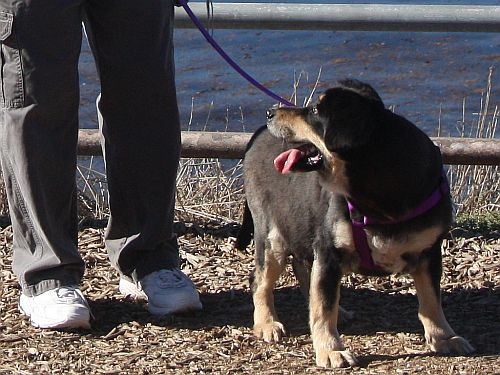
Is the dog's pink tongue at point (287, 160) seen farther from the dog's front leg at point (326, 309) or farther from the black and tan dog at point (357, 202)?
the dog's front leg at point (326, 309)

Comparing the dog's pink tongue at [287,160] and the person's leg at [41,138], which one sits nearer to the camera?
the dog's pink tongue at [287,160]

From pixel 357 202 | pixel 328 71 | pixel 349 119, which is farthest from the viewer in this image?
pixel 328 71

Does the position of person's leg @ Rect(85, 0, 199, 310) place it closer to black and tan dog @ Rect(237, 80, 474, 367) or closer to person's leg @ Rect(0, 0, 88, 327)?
person's leg @ Rect(0, 0, 88, 327)

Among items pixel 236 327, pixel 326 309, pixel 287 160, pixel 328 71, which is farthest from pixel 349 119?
pixel 328 71

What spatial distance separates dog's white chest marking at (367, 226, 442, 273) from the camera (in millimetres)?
4688

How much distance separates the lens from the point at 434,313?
4887 mm

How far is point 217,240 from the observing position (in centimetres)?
622

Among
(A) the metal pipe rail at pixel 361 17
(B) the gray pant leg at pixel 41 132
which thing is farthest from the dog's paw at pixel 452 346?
(A) the metal pipe rail at pixel 361 17

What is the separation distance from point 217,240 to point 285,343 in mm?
1285

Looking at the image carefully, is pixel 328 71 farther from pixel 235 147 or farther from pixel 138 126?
pixel 138 126

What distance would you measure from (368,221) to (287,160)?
0.37m

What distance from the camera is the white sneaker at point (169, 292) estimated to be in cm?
525

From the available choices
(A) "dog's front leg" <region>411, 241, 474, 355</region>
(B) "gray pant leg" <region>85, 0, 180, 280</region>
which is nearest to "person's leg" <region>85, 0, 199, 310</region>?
(B) "gray pant leg" <region>85, 0, 180, 280</region>

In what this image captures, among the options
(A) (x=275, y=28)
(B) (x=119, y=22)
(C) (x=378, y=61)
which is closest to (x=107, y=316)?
(B) (x=119, y=22)
